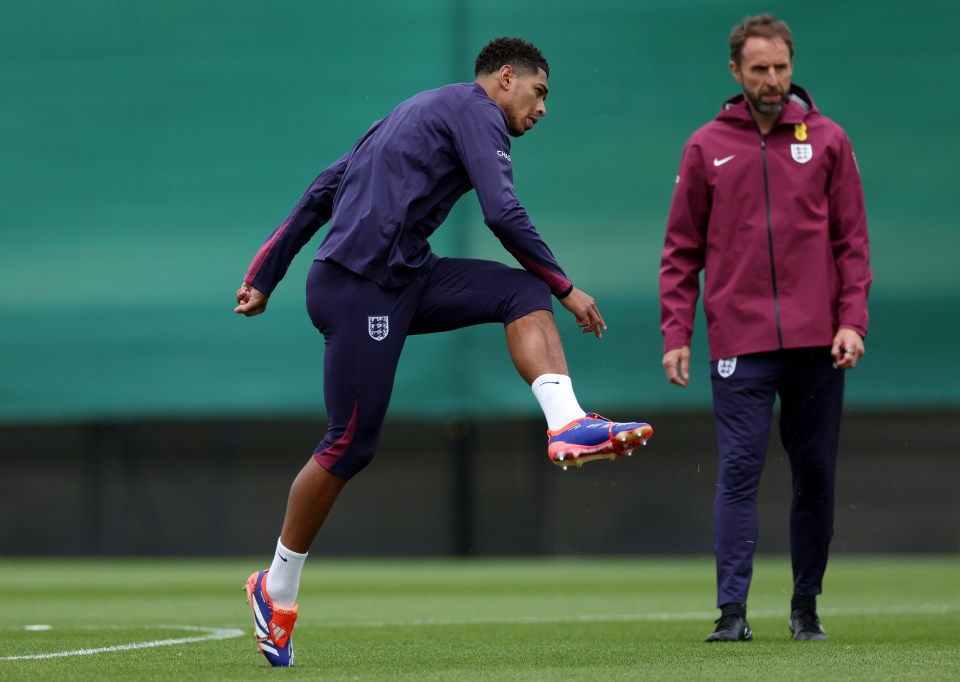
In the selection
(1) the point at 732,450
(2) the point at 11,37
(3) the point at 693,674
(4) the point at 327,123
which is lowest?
(3) the point at 693,674

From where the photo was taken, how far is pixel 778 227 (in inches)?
173

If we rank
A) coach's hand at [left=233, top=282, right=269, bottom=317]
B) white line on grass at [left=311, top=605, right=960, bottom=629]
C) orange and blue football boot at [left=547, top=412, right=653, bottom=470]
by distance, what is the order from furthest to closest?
white line on grass at [left=311, top=605, right=960, bottom=629], coach's hand at [left=233, top=282, right=269, bottom=317], orange and blue football boot at [left=547, top=412, right=653, bottom=470]

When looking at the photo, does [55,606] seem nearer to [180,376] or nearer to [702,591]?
[180,376]

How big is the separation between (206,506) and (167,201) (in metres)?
2.58

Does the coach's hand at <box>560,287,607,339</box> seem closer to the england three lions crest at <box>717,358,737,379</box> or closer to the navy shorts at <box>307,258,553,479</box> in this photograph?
the navy shorts at <box>307,258,553,479</box>

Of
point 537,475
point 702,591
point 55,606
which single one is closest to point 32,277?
point 55,606

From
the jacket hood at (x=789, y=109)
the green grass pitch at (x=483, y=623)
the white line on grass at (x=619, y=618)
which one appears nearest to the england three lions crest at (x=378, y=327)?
the green grass pitch at (x=483, y=623)

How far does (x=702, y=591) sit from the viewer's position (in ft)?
23.2

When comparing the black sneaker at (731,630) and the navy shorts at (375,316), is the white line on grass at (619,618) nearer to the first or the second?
the black sneaker at (731,630)

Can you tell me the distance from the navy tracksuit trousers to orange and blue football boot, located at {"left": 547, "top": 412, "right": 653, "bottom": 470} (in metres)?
0.93

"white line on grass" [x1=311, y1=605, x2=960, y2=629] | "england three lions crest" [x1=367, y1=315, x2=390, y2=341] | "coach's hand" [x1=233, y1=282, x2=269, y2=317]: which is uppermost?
"coach's hand" [x1=233, y1=282, x2=269, y2=317]

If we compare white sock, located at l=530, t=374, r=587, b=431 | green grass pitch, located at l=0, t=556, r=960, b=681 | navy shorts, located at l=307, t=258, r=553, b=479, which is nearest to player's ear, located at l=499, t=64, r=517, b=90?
navy shorts, located at l=307, t=258, r=553, b=479

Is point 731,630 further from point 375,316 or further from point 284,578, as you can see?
point 375,316

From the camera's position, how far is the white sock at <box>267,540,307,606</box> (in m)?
3.89
